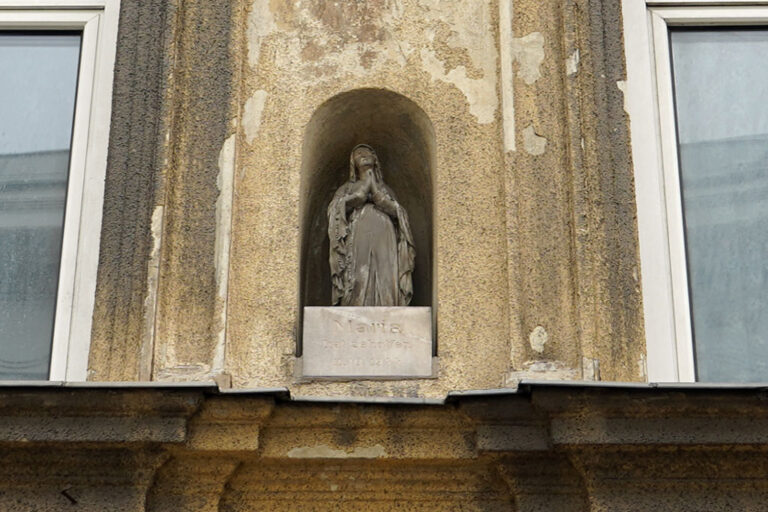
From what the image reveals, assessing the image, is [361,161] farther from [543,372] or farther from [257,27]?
[543,372]

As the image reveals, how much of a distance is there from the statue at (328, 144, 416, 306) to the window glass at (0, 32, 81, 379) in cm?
141

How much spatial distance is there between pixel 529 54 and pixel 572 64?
0.23m

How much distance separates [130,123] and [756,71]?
10.8ft

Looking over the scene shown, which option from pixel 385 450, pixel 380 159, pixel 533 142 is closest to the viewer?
pixel 385 450

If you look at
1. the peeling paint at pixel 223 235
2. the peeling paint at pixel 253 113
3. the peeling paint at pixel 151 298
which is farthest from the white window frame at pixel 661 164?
the peeling paint at pixel 151 298

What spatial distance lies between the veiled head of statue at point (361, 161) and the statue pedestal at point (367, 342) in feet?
3.28

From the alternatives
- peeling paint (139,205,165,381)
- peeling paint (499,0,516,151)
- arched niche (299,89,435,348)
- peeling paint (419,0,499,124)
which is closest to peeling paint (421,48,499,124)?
peeling paint (419,0,499,124)

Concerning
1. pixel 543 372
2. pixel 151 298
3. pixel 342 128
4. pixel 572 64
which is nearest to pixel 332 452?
pixel 543 372

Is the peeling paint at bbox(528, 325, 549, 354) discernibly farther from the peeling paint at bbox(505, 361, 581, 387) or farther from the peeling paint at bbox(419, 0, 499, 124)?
the peeling paint at bbox(419, 0, 499, 124)

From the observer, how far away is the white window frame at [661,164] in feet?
23.0

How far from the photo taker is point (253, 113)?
7.45 meters

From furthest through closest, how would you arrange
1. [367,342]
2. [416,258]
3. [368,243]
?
[416,258] → [368,243] → [367,342]

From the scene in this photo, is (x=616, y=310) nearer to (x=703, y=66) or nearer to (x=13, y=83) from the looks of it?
(x=703, y=66)

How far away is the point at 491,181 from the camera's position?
7.31 m
